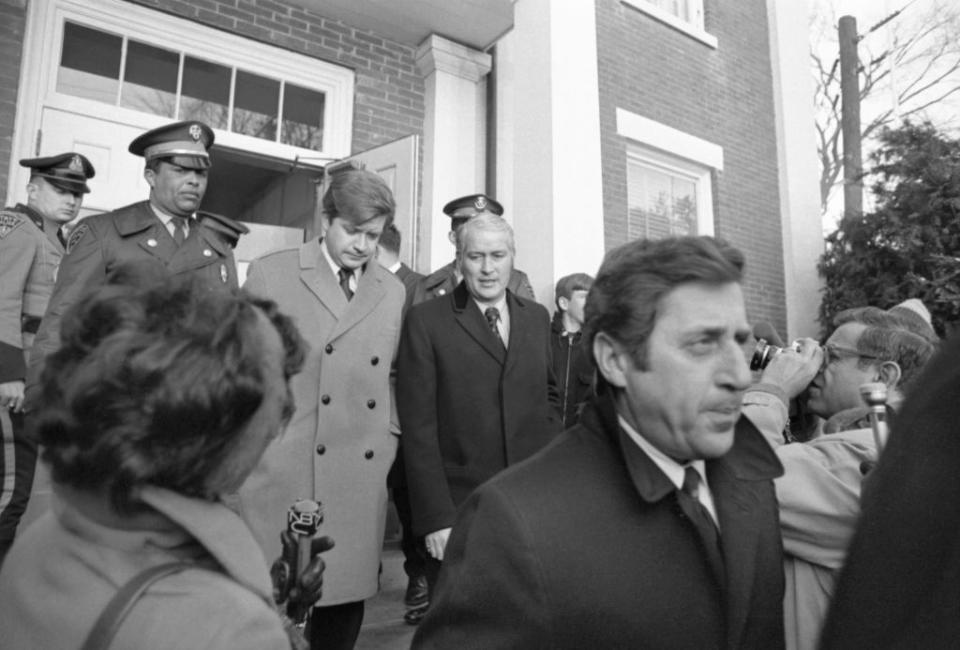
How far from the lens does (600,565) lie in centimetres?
136

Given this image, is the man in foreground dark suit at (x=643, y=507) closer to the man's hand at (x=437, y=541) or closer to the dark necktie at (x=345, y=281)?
the man's hand at (x=437, y=541)

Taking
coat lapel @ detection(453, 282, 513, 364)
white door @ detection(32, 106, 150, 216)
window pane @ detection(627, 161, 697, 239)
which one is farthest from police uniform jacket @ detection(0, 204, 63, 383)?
window pane @ detection(627, 161, 697, 239)

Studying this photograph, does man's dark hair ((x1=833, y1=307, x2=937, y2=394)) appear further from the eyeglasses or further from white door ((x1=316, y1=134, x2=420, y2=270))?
white door ((x1=316, y1=134, x2=420, y2=270))

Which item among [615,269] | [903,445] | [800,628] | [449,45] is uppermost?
[449,45]

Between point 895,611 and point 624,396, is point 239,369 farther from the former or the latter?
point 624,396

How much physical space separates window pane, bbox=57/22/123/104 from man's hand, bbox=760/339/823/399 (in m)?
5.41

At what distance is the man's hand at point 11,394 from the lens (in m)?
3.58

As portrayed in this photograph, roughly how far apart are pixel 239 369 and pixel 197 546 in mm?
250

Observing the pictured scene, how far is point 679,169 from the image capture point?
834cm

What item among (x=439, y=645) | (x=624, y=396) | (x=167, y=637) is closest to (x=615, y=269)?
(x=624, y=396)

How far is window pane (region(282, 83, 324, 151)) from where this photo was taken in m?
6.39

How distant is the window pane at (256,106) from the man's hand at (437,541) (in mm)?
4746

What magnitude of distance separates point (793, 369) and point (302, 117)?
5.35 metres

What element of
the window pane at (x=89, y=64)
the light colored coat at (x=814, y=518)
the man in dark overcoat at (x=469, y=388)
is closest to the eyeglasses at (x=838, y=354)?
the light colored coat at (x=814, y=518)
